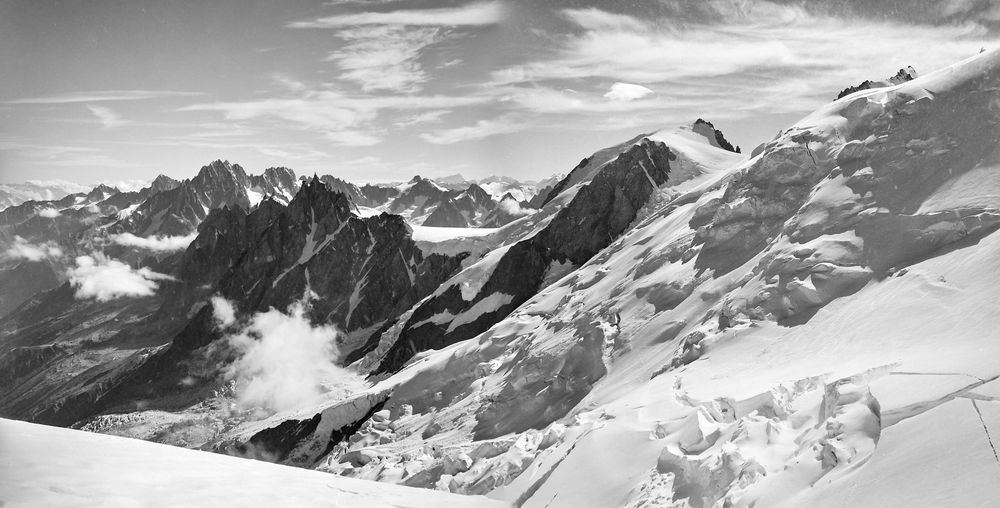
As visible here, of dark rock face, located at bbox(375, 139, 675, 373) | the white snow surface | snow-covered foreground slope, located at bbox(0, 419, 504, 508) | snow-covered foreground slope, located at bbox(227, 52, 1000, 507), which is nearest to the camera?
snow-covered foreground slope, located at bbox(0, 419, 504, 508)

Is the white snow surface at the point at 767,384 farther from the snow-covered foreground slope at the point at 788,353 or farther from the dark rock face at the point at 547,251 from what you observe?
the dark rock face at the point at 547,251

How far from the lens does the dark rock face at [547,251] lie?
166 metres

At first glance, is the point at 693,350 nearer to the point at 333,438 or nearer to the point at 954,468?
the point at 954,468

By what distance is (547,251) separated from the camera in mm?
175250

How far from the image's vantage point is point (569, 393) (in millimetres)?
60281

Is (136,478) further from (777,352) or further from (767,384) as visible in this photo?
(777,352)

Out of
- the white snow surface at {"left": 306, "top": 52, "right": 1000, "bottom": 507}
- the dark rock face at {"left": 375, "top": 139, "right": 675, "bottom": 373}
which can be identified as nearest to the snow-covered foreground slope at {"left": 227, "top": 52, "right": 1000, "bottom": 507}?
the white snow surface at {"left": 306, "top": 52, "right": 1000, "bottom": 507}

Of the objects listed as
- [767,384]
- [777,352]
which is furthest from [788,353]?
[767,384]

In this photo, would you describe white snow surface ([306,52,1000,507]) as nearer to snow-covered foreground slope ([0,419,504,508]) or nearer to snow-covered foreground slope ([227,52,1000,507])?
snow-covered foreground slope ([227,52,1000,507])

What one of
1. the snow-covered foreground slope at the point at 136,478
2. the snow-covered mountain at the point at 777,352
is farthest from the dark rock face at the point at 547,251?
the snow-covered foreground slope at the point at 136,478

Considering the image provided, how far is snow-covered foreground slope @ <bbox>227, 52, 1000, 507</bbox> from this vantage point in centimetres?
1546

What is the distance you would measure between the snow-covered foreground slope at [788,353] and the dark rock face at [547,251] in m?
75.4

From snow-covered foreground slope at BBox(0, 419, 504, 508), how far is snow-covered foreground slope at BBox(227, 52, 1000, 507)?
10.4m

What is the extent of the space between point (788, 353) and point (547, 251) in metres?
141
